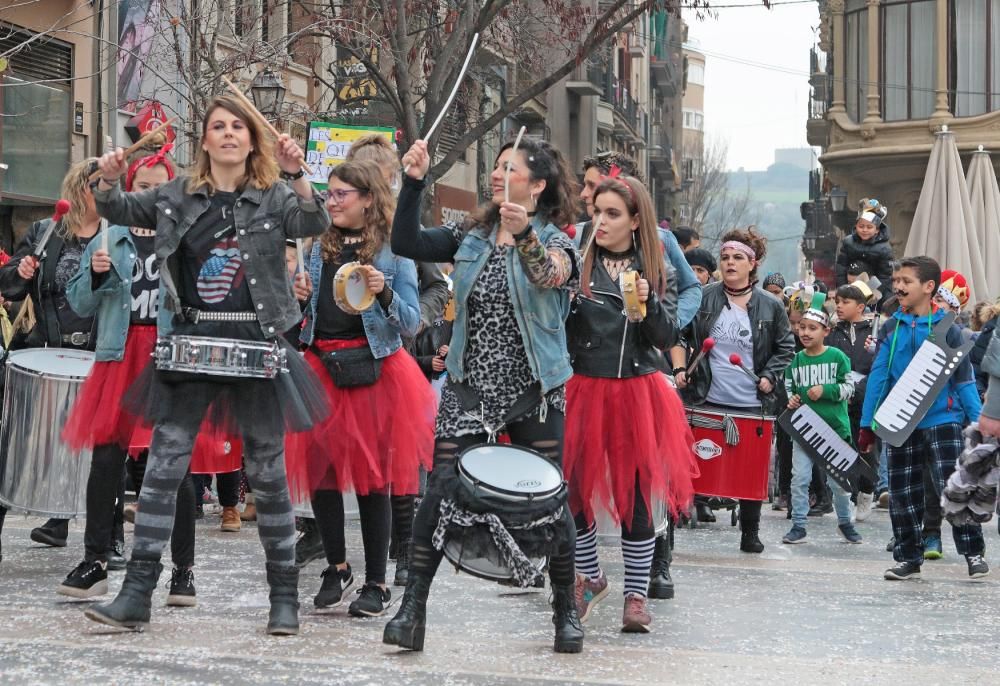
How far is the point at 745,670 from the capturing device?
599 centimetres

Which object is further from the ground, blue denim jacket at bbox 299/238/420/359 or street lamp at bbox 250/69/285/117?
street lamp at bbox 250/69/285/117

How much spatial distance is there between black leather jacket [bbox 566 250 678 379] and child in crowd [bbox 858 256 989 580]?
2.68m

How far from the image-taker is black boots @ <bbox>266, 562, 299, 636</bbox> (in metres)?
6.30

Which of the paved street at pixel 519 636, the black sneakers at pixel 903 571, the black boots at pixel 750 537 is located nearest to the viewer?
the paved street at pixel 519 636

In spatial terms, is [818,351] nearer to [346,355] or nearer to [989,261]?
[346,355]

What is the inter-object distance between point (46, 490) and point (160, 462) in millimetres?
1747

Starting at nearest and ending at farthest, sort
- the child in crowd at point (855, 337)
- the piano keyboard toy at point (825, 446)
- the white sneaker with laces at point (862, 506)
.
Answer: the piano keyboard toy at point (825, 446)
the white sneaker with laces at point (862, 506)
the child in crowd at point (855, 337)

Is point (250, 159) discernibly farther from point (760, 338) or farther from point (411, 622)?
point (760, 338)

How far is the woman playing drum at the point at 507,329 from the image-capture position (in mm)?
6211

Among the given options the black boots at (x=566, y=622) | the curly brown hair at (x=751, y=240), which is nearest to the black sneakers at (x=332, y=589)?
the black boots at (x=566, y=622)

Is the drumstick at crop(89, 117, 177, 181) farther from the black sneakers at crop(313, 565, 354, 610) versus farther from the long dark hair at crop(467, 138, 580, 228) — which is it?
the black sneakers at crop(313, 565, 354, 610)

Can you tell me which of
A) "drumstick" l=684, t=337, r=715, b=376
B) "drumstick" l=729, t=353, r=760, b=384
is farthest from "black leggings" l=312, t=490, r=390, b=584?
"drumstick" l=729, t=353, r=760, b=384

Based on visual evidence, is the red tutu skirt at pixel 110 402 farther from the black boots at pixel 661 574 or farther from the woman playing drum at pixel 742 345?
the woman playing drum at pixel 742 345

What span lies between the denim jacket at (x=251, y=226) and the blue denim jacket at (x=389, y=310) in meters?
0.88
